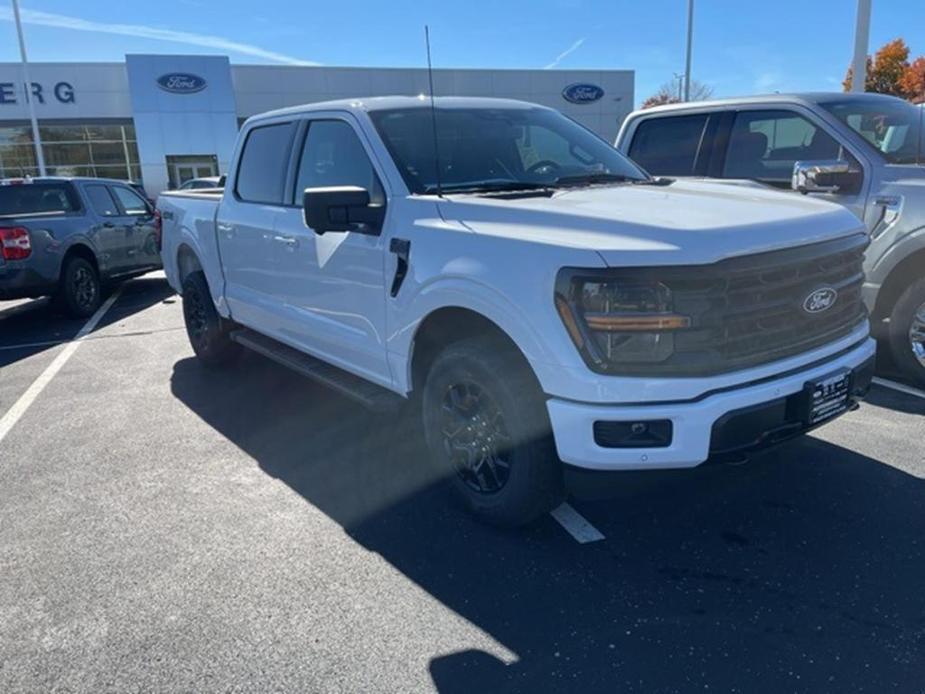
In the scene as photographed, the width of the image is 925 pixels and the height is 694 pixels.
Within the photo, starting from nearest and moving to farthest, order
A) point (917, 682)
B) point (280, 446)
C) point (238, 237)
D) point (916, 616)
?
point (917, 682) → point (916, 616) → point (280, 446) → point (238, 237)

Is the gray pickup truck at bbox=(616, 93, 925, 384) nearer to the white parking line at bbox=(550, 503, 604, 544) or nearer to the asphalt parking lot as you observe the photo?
the asphalt parking lot

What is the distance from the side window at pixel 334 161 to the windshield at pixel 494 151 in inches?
7.9

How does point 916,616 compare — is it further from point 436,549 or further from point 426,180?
point 426,180

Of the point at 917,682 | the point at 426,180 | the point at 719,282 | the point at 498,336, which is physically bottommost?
the point at 917,682

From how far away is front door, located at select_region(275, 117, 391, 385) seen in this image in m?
4.00

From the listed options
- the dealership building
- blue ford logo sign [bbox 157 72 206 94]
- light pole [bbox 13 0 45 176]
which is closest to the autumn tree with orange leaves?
the dealership building

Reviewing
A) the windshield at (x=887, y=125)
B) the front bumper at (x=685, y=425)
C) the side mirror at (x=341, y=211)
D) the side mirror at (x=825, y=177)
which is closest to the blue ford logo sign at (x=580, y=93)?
the windshield at (x=887, y=125)

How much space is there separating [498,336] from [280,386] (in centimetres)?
325

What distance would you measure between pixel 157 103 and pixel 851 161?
1211 inches

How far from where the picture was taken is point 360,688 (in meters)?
2.54

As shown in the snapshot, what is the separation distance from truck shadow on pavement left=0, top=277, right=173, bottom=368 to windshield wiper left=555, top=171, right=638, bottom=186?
6.06m

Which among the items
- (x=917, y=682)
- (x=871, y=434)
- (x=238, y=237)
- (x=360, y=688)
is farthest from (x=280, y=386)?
(x=917, y=682)

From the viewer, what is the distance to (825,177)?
5.16 metres

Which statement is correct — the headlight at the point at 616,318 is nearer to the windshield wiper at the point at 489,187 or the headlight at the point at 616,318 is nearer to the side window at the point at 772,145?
the windshield wiper at the point at 489,187
